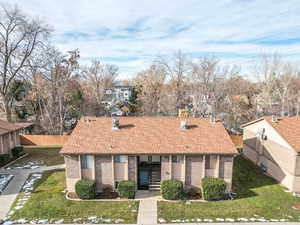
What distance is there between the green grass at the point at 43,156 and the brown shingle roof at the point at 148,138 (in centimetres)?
751

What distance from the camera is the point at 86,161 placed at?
509 inches

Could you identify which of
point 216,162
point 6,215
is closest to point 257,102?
point 216,162

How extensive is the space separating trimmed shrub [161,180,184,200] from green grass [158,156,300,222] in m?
0.41

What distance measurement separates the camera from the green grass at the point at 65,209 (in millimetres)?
10852

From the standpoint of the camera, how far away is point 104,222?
10445 millimetres

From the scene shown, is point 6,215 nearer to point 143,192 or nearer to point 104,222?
point 104,222

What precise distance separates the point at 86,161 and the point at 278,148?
1478 centimetres

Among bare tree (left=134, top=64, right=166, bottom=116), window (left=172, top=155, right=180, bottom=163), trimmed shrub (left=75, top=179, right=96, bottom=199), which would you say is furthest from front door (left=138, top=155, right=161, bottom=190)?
bare tree (left=134, top=64, right=166, bottom=116)

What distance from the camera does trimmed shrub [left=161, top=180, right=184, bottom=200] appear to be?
40.4 feet

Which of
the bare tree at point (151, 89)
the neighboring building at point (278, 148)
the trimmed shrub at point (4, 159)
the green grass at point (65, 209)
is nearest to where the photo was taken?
the green grass at point (65, 209)

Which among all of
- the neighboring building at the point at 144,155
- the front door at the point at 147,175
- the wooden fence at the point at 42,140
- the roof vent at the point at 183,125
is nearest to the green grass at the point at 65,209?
the neighboring building at the point at 144,155

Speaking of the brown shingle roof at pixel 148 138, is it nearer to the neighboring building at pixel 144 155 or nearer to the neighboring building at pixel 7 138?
the neighboring building at pixel 144 155

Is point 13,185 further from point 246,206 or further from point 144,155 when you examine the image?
point 246,206

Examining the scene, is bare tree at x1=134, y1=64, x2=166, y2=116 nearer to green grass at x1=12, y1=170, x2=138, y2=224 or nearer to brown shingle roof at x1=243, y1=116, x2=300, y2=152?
brown shingle roof at x1=243, y1=116, x2=300, y2=152
